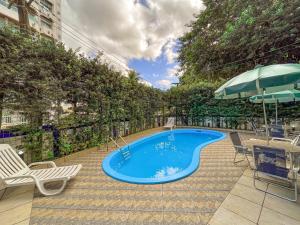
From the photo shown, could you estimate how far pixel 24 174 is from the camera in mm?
3357

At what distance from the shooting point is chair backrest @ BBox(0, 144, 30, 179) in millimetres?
3290

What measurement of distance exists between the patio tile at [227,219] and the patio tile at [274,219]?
0.22m

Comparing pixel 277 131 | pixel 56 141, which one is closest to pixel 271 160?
pixel 277 131

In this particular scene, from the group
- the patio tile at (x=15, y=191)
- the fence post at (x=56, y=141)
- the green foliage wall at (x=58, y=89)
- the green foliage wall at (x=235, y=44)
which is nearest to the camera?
the patio tile at (x=15, y=191)

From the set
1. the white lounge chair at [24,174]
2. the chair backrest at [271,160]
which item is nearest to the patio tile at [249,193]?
the chair backrest at [271,160]

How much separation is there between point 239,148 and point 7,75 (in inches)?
252

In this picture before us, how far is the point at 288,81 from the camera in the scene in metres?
2.64

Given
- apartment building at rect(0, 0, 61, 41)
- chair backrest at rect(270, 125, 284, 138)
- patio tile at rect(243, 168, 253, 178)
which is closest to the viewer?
patio tile at rect(243, 168, 253, 178)

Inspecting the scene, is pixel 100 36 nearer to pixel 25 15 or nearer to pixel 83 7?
pixel 83 7

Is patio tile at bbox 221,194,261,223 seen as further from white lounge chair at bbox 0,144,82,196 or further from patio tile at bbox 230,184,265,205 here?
white lounge chair at bbox 0,144,82,196

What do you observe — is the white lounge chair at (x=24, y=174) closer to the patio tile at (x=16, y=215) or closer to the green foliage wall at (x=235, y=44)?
the patio tile at (x=16, y=215)

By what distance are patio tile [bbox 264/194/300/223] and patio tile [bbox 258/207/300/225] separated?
0.11 metres

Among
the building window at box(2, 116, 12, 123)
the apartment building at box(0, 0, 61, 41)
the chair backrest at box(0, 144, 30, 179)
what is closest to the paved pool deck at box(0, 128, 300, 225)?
the chair backrest at box(0, 144, 30, 179)

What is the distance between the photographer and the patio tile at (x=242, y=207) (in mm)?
2375
